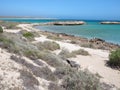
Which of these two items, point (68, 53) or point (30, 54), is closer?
point (30, 54)

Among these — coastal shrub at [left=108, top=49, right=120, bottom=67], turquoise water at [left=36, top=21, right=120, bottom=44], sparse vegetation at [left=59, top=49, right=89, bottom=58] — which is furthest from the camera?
turquoise water at [left=36, top=21, right=120, bottom=44]

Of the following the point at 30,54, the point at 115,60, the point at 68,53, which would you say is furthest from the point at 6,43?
the point at 115,60

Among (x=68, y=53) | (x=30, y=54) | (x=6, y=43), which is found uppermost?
(x=6, y=43)

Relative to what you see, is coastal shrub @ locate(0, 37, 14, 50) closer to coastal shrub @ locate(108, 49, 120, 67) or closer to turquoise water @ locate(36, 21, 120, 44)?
coastal shrub @ locate(108, 49, 120, 67)

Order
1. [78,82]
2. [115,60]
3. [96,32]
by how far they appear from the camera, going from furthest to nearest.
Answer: [96,32]
[115,60]
[78,82]

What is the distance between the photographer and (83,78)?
8.21 metres

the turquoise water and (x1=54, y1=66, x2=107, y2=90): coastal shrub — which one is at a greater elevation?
(x1=54, y1=66, x2=107, y2=90): coastal shrub

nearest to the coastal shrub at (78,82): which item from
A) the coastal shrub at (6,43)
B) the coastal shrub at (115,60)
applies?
the coastal shrub at (6,43)

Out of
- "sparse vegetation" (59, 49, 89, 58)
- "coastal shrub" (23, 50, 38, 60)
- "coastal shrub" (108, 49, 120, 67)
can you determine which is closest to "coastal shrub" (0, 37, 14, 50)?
"coastal shrub" (23, 50, 38, 60)

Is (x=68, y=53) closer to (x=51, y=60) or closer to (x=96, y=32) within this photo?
(x=51, y=60)

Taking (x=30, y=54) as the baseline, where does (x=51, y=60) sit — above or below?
below

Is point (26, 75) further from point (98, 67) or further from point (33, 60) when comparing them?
point (98, 67)

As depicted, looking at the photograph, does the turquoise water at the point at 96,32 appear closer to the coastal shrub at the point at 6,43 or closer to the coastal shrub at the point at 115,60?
the coastal shrub at the point at 115,60

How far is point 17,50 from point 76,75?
10.9 ft
